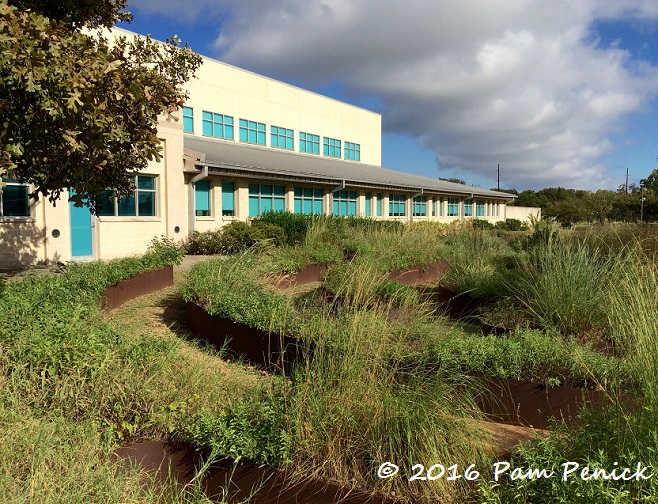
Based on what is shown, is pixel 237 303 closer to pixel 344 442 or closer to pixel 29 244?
pixel 344 442

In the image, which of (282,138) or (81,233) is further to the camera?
(282,138)

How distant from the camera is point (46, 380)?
379cm

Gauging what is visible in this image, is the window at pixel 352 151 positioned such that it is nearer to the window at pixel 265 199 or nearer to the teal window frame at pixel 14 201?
the window at pixel 265 199

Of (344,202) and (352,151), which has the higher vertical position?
(352,151)

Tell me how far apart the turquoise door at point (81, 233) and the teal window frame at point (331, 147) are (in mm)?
19983

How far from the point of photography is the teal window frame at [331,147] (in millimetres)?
33406

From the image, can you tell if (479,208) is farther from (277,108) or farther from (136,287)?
(136,287)

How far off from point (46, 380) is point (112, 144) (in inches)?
127

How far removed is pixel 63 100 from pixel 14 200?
10.5 meters

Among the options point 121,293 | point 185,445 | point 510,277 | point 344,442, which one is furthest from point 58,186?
point 510,277

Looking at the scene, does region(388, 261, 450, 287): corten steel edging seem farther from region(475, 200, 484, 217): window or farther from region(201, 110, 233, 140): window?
region(475, 200, 484, 217): window

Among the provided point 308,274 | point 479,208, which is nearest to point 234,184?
point 308,274

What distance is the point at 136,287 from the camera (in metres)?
8.91

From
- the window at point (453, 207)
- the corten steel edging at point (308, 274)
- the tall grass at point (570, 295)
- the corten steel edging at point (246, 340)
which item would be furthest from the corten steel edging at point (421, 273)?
the window at point (453, 207)
